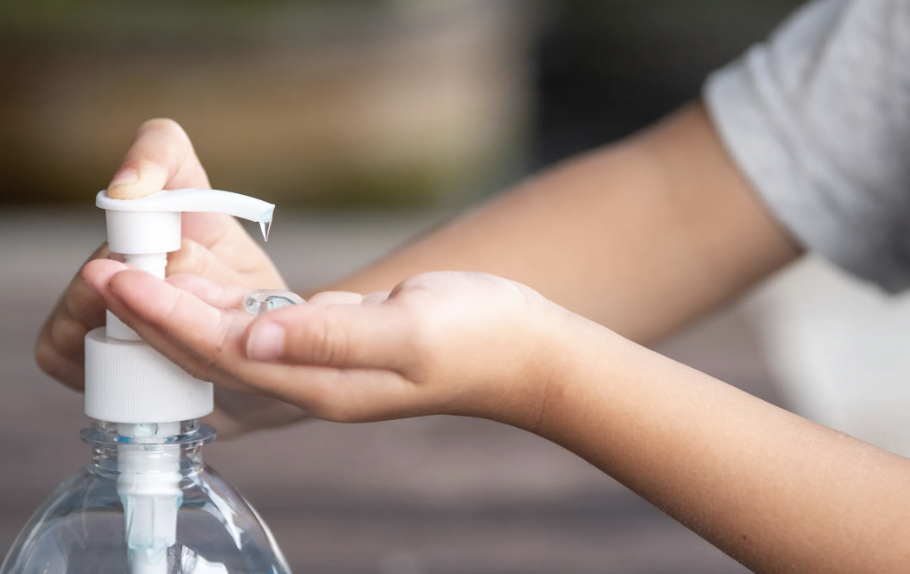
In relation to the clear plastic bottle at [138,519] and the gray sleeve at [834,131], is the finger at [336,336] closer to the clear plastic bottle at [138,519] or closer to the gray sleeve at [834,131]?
the clear plastic bottle at [138,519]

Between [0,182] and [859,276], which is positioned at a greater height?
[0,182]

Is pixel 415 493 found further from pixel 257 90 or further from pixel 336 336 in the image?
pixel 257 90

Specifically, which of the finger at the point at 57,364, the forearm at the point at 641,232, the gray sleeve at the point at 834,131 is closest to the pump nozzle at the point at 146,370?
the finger at the point at 57,364

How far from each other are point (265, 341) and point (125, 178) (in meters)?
0.10

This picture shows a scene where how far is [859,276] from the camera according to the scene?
0.62 meters

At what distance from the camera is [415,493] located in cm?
A: 99

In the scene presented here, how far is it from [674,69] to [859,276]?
327 centimetres

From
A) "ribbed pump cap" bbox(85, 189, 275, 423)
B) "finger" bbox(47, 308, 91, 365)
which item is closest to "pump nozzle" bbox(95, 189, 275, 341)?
→ "ribbed pump cap" bbox(85, 189, 275, 423)

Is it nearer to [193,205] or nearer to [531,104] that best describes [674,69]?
[531,104]

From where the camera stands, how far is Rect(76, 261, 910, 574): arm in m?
0.35

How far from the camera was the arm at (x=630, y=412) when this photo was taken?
348 millimetres

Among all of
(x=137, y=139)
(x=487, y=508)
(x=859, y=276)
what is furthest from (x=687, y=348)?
(x=137, y=139)

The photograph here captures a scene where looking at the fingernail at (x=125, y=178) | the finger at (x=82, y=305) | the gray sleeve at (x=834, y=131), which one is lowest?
the finger at (x=82, y=305)

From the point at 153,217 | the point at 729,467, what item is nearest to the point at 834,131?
the point at 729,467
